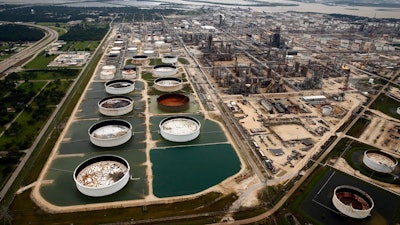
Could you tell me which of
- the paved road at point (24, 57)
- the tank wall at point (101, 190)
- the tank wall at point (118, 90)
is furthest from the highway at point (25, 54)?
the tank wall at point (101, 190)

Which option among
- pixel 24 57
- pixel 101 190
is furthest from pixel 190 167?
pixel 24 57

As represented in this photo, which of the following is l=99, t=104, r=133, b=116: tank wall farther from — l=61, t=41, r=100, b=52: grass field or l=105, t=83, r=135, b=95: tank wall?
l=61, t=41, r=100, b=52: grass field

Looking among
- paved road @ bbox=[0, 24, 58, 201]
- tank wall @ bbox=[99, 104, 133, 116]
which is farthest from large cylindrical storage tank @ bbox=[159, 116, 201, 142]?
paved road @ bbox=[0, 24, 58, 201]

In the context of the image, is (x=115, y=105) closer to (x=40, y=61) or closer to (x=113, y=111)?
(x=113, y=111)

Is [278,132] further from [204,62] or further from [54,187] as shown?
[204,62]

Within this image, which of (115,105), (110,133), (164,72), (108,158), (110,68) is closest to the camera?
(108,158)
